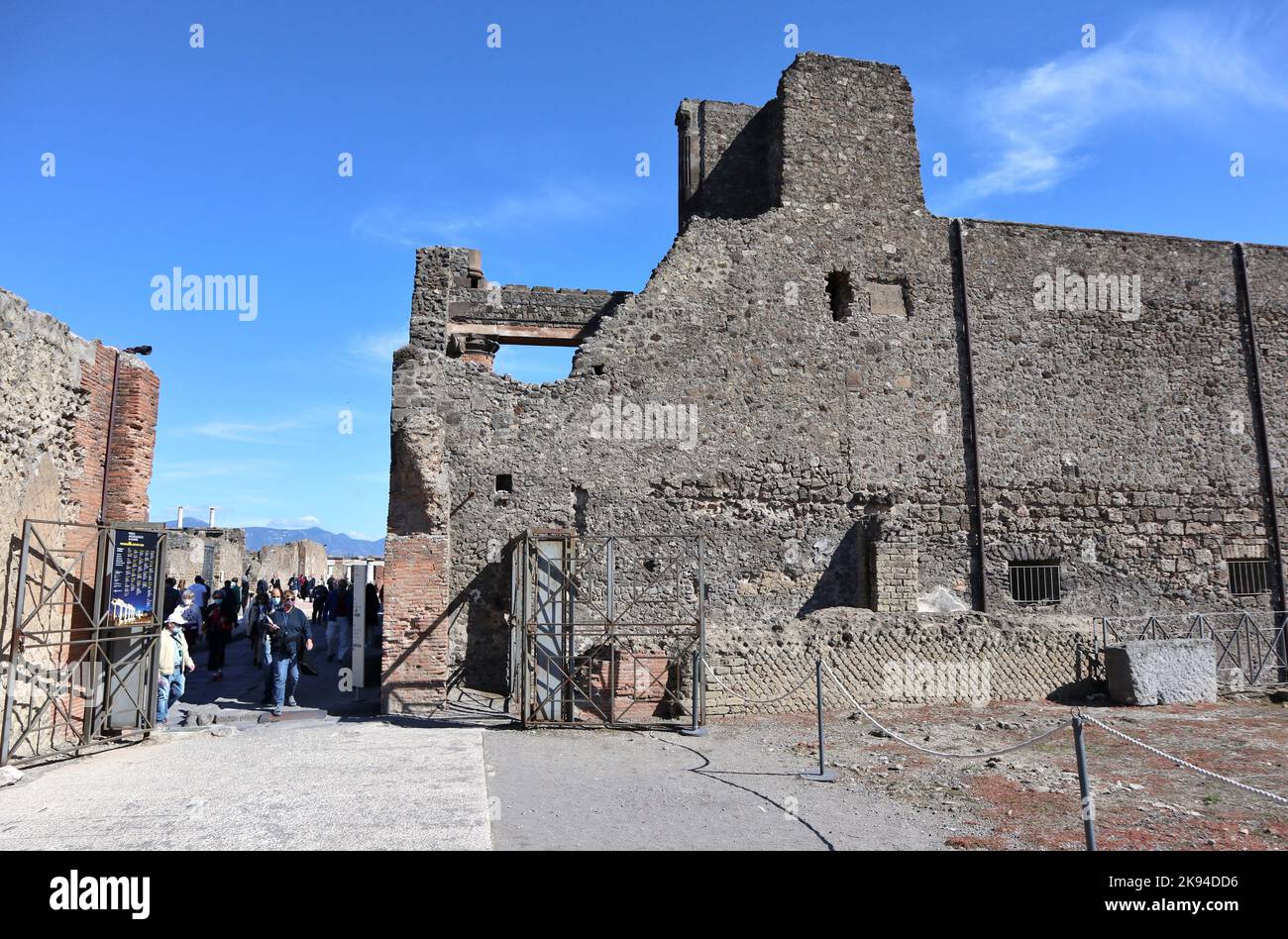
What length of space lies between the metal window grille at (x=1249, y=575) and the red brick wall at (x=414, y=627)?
13718mm

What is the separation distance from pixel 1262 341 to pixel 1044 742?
11071mm

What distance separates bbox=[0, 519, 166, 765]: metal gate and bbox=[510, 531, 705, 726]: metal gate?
4.19 meters

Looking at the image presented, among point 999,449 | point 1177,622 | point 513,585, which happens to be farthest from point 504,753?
point 1177,622

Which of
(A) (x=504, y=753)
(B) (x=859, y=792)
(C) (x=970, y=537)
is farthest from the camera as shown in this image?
(C) (x=970, y=537)

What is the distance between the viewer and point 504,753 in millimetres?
8617

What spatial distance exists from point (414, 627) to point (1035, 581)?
10107 mm

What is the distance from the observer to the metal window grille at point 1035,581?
1384 cm

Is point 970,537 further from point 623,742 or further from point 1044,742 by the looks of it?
point 623,742

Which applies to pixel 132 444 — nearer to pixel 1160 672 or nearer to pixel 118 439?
pixel 118 439

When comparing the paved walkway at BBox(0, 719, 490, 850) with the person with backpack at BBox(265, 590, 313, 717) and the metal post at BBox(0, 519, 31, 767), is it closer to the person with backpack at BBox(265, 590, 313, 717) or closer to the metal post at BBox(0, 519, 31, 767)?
the metal post at BBox(0, 519, 31, 767)

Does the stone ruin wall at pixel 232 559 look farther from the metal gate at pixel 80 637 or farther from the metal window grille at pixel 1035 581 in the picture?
the metal window grille at pixel 1035 581

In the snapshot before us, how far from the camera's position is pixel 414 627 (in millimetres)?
11102

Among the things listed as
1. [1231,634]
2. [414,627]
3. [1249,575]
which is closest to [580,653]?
[414,627]

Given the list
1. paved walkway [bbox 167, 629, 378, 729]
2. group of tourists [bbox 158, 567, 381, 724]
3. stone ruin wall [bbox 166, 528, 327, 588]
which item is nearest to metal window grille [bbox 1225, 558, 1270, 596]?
paved walkway [bbox 167, 629, 378, 729]
